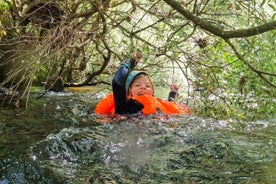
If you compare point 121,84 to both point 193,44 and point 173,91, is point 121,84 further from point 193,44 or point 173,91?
point 173,91

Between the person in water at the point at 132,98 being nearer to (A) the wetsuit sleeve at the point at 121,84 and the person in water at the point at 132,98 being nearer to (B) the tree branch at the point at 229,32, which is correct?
(A) the wetsuit sleeve at the point at 121,84

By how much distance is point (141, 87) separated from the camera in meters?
6.02

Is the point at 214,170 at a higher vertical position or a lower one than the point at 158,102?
lower

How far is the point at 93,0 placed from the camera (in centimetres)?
526

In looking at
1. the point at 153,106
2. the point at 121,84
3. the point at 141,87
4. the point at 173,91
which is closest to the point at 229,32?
the point at 121,84

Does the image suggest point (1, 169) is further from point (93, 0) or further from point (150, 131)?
point (93, 0)

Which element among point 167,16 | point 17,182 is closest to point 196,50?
point 167,16

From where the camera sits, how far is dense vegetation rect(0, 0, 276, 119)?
352cm

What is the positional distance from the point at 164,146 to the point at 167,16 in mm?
1745

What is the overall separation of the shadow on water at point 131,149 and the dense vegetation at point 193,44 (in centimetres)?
38

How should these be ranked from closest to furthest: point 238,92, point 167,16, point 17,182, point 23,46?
point 17,182, point 238,92, point 167,16, point 23,46

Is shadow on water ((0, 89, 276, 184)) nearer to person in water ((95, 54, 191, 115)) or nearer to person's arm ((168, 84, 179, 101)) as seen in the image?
person in water ((95, 54, 191, 115))

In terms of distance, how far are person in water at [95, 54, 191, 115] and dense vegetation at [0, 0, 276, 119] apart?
42cm

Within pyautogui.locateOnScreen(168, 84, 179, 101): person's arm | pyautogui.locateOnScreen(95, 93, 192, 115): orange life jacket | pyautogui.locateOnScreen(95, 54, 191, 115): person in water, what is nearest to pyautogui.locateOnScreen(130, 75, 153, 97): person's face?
pyautogui.locateOnScreen(95, 54, 191, 115): person in water
